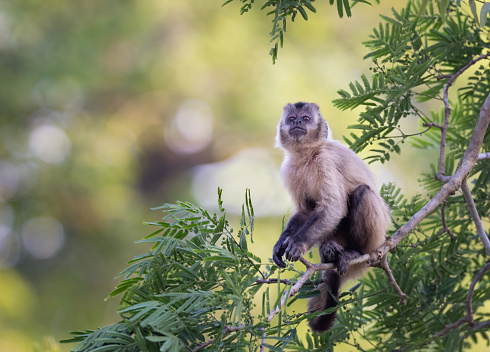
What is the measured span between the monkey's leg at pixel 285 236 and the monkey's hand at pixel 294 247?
0.11ft

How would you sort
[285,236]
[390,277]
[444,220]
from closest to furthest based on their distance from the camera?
[390,277], [444,220], [285,236]

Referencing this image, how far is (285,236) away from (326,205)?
295 millimetres

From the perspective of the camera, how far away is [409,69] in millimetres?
2652

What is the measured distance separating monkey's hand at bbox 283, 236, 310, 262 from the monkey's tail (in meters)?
0.21

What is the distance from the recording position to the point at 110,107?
10.1 m

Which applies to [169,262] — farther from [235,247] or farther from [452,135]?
[452,135]

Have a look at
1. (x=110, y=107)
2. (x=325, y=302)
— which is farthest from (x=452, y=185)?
(x=110, y=107)

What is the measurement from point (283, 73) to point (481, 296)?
20.2 feet

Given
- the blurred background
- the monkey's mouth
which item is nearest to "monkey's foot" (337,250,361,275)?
the monkey's mouth

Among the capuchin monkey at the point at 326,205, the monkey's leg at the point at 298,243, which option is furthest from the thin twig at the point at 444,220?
the monkey's leg at the point at 298,243

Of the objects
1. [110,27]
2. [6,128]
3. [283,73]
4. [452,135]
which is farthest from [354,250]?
[6,128]

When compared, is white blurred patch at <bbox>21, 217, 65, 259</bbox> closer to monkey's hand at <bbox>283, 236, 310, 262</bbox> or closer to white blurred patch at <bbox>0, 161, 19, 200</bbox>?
white blurred patch at <bbox>0, 161, 19, 200</bbox>

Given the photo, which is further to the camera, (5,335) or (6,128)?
(6,128)

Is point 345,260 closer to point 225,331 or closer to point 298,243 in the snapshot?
point 298,243
